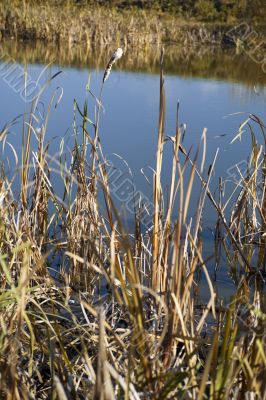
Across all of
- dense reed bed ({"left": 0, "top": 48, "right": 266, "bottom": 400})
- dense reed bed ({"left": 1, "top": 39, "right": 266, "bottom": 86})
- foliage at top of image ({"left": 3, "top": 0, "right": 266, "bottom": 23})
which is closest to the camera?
dense reed bed ({"left": 0, "top": 48, "right": 266, "bottom": 400})

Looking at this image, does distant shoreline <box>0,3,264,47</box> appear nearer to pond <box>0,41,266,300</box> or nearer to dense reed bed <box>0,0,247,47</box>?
dense reed bed <box>0,0,247,47</box>

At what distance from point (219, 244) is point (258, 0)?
8.85 meters

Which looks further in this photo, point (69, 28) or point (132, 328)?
point (69, 28)

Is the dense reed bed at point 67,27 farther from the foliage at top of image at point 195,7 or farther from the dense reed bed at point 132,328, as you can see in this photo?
the dense reed bed at point 132,328

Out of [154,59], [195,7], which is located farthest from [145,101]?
[195,7]

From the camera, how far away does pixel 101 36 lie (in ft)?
24.0

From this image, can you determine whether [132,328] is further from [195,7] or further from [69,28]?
[195,7]

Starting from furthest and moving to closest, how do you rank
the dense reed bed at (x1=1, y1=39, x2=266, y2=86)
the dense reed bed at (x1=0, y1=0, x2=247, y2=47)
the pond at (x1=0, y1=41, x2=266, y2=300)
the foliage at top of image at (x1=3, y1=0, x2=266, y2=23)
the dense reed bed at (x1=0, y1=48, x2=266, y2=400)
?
1. the foliage at top of image at (x1=3, y1=0, x2=266, y2=23)
2. the dense reed bed at (x1=0, y1=0, x2=247, y2=47)
3. the dense reed bed at (x1=1, y1=39, x2=266, y2=86)
4. the pond at (x1=0, y1=41, x2=266, y2=300)
5. the dense reed bed at (x1=0, y1=48, x2=266, y2=400)

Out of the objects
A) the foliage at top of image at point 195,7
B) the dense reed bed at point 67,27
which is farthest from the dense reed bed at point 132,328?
the foliage at top of image at point 195,7

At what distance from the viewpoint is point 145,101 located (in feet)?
13.4

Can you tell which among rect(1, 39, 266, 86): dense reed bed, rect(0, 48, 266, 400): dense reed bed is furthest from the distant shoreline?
rect(0, 48, 266, 400): dense reed bed

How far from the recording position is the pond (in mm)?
2582

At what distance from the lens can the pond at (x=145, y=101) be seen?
258 cm

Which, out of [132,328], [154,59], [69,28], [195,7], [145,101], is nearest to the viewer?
[132,328]
